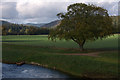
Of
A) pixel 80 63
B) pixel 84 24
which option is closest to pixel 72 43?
pixel 84 24

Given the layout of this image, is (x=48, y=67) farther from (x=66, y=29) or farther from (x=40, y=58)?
(x=66, y=29)

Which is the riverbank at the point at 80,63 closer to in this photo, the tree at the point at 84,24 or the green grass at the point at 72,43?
the tree at the point at 84,24

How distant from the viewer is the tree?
5184 cm

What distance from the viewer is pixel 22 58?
55.8 metres

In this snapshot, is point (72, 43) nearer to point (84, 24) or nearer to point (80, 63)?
point (84, 24)

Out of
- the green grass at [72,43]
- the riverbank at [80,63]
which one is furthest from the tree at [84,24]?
the green grass at [72,43]

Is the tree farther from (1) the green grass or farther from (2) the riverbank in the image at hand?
(1) the green grass

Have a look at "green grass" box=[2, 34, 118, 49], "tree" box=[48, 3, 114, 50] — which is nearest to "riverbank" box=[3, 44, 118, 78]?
"tree" box=[48, 3, 114, 50]

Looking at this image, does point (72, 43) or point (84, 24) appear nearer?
point (84, 24)

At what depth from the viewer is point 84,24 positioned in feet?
171

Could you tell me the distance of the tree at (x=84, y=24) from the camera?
51844 millimetres

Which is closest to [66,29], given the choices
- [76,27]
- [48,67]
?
[76,27]

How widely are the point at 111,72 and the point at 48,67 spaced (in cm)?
1825

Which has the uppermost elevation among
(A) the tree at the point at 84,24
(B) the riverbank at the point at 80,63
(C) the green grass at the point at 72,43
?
(A) the tree at the point at 84,24
